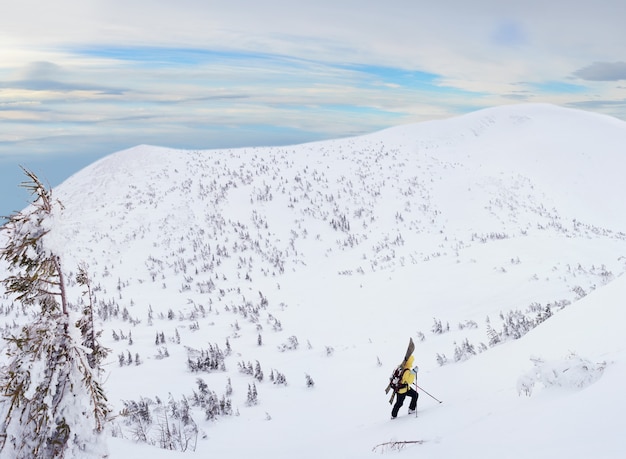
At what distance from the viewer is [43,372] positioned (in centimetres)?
534

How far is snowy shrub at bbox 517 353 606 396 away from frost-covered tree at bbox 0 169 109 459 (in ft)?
17.0

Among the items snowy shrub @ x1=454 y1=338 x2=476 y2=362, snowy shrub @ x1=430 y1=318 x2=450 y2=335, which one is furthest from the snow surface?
snowy shrub @ x1=430 y1=318 x2=450 y2=335

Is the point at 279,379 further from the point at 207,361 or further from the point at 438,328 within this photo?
the point at 438,328

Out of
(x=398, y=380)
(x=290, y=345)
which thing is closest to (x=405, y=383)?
(x=398, y=380)

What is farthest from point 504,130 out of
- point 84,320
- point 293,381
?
point 84,320

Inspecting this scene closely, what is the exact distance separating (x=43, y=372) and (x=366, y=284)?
546 inches

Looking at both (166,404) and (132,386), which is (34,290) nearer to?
(166,404)

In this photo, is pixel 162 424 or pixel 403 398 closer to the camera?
pixel 403 398

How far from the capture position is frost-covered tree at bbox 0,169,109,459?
518 centimetres

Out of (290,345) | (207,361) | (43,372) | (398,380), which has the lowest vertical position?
(290,345)

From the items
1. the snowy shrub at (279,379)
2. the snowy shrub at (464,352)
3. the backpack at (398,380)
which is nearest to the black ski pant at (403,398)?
the backpack at (398,380)

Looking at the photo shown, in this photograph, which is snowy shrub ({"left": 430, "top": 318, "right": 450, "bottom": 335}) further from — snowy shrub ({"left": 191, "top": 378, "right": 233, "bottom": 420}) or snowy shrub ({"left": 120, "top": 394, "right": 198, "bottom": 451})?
snowy shrub ({"left": 120, "top": 394, "right": 198, "bottom": 451})

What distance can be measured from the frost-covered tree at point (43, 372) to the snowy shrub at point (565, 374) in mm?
5182

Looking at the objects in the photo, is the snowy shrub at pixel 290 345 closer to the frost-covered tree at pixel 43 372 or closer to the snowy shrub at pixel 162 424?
the snowy shrub at pixel 162 424
